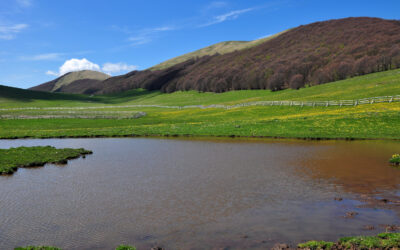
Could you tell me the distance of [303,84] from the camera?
115750 millimetres

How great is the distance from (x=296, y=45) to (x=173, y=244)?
174617mm

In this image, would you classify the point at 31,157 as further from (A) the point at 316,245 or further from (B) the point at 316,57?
(B) the point at 316,57

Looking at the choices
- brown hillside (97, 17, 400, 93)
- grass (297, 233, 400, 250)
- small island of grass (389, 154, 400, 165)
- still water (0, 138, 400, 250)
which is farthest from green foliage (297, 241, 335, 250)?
brown hillside (97, 17, 400, 93)

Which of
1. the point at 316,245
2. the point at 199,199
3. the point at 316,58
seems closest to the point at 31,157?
the point at 199,199

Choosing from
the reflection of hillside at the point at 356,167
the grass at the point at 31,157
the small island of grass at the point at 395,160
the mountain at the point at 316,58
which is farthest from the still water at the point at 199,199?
the mountain at the point at 316,58

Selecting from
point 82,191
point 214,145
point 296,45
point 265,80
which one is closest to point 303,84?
point 265,80

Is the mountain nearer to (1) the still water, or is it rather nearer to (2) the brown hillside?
(2) the brown hillside

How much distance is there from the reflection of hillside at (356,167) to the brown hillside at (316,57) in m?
85.8

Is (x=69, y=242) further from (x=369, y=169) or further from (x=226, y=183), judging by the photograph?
(x=369, y=169)

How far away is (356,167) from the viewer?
73.5ft

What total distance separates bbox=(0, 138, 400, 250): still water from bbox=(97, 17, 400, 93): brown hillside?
3549 inches

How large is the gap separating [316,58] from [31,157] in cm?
12793

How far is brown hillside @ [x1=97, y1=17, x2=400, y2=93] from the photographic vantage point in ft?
360

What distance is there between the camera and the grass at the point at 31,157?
24.3 metres
